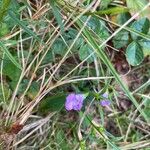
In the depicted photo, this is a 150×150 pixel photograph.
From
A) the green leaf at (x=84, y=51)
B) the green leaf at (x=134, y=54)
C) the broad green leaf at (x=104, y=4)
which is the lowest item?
the green leaf at (x=134, y=54)

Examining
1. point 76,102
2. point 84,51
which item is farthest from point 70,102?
point 84,51

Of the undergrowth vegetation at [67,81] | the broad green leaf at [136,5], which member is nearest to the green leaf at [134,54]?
→ the undergrowth vegetation at [67,81]

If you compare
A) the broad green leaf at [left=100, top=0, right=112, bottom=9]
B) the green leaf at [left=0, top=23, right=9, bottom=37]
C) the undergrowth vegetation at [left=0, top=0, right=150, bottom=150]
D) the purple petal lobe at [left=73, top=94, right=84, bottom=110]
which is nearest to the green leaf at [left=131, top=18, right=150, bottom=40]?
the undergrowth vegetation at [left=0, top=0, right=150, bottom=150]

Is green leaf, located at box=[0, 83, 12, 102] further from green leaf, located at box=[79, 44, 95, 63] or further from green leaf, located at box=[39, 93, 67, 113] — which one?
green leaf, located at box=[79, 44, 95, 63]

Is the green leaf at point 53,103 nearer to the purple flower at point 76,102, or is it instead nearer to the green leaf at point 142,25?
the purple flower at point 76,102

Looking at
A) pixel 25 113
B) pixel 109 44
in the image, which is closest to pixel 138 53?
pixel 109 44

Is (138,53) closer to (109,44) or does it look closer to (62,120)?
(109,44)

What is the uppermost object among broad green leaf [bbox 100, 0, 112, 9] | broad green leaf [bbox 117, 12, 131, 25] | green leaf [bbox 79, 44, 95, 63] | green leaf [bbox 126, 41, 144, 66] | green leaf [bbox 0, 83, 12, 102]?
broad green leaf [bbox 100, 0, 112, 9]
